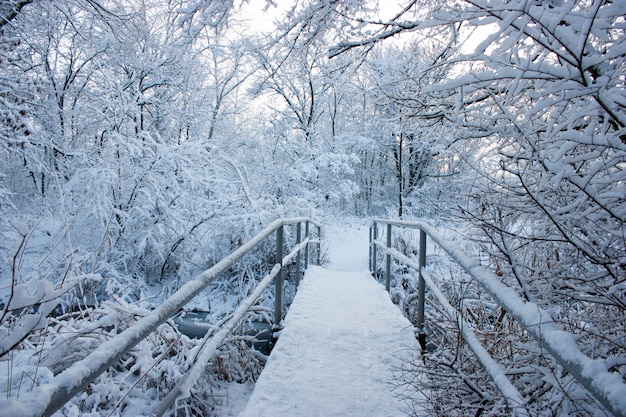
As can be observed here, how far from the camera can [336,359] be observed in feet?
8.91

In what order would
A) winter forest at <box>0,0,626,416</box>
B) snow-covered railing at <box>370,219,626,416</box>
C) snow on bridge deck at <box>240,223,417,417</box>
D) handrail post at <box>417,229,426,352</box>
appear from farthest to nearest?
handrail post at <box>417,229,426,352</box> → snow on bridge deck at <box>240,223,417,417</box> → winter forest at <box>0,0,626,416</box> → snow-covered railing at <box>370,219,626,416</box>

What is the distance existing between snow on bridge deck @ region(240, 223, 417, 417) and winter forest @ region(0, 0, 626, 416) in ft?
0.91

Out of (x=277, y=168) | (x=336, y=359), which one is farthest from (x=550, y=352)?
(x=277, y=168)

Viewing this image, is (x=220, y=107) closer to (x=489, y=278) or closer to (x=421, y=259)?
(x=421, y=259)

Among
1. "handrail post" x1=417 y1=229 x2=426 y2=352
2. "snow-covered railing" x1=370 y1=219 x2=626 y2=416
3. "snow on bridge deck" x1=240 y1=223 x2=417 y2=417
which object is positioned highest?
"snow-covered railing" x1=370 y1=219 x2=626 y2=416

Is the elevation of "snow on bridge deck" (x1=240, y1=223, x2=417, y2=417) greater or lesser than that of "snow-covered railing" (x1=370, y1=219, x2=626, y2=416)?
lesser

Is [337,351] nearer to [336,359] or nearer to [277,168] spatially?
[336,359]

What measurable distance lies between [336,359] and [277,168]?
9530mm

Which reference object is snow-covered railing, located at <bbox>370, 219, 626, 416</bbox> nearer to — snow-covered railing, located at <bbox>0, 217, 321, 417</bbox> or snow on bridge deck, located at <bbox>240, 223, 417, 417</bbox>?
snow on bridge deck, located at <bbox>240, 223, 417, 417</bbox>

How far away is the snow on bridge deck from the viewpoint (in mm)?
2119

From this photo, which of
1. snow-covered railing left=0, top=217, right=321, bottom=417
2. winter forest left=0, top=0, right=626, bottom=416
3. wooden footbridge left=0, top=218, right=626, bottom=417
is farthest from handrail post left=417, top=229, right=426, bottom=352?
snow-covered railing left=0, top=217, right=321, bottom=417

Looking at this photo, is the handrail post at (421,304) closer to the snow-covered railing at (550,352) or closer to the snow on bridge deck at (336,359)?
the snow on bridge deck at (336,359)

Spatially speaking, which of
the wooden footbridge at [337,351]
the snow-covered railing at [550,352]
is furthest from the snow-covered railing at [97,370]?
the snow-covered railing at [550,352]

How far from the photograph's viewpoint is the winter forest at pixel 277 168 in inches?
57.4
